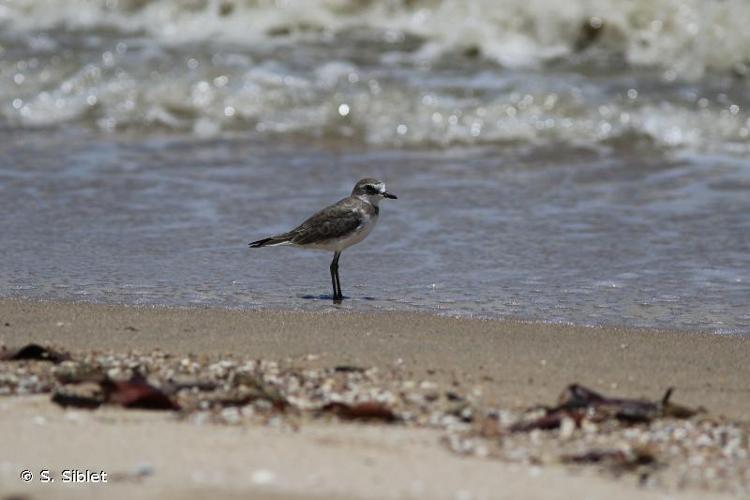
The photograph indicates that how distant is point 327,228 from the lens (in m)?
6.93

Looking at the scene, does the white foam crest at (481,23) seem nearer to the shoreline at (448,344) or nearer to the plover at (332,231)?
the plover at (332,231)

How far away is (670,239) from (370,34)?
7200 millimetres

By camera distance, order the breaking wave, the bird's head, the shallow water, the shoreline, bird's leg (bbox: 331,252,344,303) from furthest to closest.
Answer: the breaking wave → the bird's head → the shallow water → bird's leg (bbox: 331,252,344,303) → the shoreline

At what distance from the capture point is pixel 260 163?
1016 cm

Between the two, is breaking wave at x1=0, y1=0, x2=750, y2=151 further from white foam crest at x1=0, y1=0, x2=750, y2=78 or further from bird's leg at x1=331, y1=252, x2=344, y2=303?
bird's leg at x1=331, y1=252, x2=344, y2=303

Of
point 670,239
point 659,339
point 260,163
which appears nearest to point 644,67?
point 260,163

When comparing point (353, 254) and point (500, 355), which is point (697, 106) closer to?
point (353, 254)

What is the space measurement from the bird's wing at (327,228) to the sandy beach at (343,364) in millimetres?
855

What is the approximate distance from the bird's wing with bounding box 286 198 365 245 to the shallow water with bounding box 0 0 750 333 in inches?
10.9

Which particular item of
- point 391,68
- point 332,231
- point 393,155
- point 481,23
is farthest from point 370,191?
point 481,23

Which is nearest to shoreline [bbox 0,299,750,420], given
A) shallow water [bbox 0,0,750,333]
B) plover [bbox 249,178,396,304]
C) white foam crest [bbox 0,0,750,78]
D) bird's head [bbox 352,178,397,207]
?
shallow water [bbox 0,0,750,333]

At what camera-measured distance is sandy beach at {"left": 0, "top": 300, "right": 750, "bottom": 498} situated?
366cm

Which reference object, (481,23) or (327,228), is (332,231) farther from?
(481,23)

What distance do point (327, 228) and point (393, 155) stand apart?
376cm
